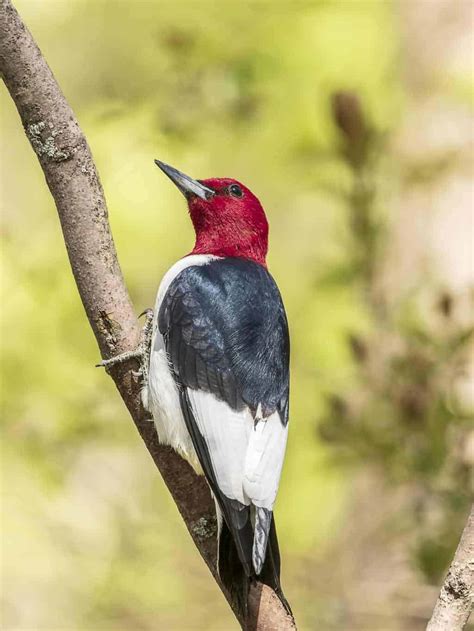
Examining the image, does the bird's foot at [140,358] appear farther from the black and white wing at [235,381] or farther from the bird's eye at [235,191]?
the bird's eye at [235,191]

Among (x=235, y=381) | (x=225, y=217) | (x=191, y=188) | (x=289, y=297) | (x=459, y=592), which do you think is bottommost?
(x=459, y=592)

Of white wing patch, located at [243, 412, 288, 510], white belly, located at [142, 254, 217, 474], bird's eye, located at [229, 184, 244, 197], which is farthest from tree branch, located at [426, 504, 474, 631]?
bird's eye, located at [229, 184, 244, 197]

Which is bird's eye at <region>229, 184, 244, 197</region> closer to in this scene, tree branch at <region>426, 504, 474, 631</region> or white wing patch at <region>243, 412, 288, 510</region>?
white wing patch at <region>243, 412, 288, 510</region>

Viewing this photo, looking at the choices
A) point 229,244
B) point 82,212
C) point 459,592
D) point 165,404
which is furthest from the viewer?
point 229,244

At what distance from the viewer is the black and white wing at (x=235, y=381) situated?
8.80 feet

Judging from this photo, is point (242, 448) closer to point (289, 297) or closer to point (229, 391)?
point (229, 391)

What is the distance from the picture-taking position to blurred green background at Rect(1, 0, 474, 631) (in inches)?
147

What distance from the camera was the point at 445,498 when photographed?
3.56 metres

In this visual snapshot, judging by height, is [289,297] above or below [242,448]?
above

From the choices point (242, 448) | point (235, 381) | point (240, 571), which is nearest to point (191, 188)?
point (235, 381)

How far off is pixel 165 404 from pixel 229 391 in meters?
0.20

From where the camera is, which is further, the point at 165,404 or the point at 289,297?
the point at 289,297

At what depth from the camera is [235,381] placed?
9.93 feet

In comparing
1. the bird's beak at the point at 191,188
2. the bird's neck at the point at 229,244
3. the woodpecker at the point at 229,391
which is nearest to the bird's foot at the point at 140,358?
the woodpecker at the point at 229,391
